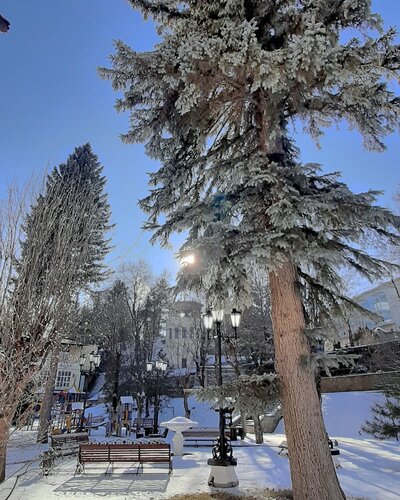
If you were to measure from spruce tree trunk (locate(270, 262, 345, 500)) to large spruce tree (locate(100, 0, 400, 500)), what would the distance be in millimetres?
14

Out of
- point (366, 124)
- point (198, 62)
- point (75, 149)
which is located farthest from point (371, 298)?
point (198, 62)

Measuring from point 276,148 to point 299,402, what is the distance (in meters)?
4.03

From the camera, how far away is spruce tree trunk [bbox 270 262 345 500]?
421cm

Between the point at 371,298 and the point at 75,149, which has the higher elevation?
the point at 75,149

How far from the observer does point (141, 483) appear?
7.98 meters

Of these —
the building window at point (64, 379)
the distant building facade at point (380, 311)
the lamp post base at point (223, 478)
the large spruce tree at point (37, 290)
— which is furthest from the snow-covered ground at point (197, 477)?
the building window at point (64, 379)

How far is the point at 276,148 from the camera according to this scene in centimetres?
588

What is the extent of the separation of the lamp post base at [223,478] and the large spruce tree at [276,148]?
356cm

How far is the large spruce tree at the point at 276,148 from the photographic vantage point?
448 cm

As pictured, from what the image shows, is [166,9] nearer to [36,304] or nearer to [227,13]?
[227,13]

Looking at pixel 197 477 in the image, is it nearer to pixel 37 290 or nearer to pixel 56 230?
pixel 37 290

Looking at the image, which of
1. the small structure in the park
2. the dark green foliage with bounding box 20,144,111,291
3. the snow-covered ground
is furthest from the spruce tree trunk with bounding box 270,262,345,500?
the small structure in the park

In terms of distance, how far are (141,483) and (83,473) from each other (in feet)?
6.86

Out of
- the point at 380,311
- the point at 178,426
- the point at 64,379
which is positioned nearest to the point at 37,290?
the point at 178,426
